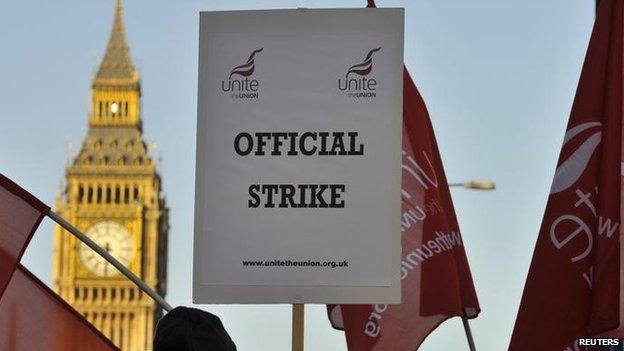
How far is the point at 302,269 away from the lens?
33.6 ft

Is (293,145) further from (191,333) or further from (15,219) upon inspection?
(191,333)

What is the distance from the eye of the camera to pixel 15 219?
11.4 metres

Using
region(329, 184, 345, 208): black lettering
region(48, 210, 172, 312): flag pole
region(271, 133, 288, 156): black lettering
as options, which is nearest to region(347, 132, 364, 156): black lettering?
region(329, 184, 345, 208): black lettering

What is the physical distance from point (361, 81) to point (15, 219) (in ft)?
6.45

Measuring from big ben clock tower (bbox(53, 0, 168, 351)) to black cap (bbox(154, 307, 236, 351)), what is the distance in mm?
146518

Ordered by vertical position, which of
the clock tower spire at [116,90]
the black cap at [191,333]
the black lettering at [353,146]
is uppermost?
the clock tower spire at [116,90]

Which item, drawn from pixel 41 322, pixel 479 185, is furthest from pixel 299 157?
pixel 479 185

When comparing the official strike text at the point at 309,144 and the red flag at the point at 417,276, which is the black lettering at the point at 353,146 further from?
the red flag at the point at 417,276

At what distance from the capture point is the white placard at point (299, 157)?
10.2 meters

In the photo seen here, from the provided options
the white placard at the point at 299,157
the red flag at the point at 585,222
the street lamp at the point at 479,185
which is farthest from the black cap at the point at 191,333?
the street lamp at the point at 479,185

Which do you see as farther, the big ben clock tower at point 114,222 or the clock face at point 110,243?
the big ben clock tower at point 114,222

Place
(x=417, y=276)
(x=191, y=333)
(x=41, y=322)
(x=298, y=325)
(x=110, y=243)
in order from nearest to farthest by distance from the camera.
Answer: (x=191, y=333) < (x=298, y=325) < (x=41, y=322) < (x=417, y=276) < (x=110, y=243)

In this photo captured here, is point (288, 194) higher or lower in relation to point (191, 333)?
higher

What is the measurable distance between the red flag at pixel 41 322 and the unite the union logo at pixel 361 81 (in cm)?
171
